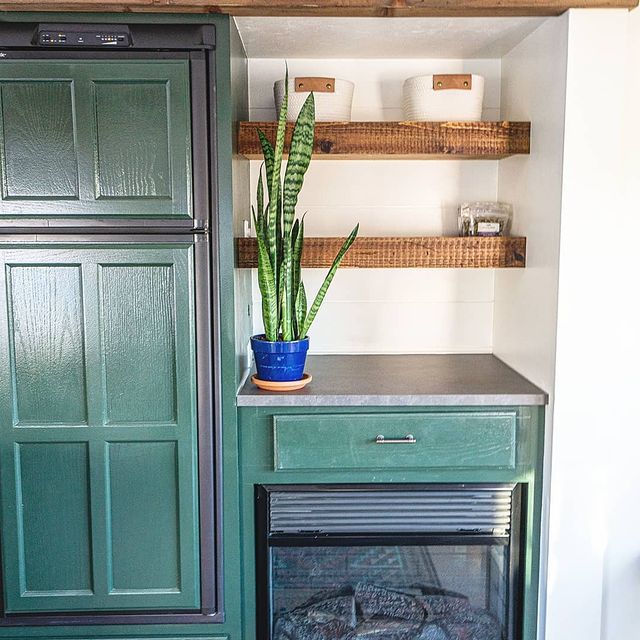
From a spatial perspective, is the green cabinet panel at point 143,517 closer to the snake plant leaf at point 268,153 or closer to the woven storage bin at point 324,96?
the snake plant leaf at point 268,153

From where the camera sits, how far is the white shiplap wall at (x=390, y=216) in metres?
2.64

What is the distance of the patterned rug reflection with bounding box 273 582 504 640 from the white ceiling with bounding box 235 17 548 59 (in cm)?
183

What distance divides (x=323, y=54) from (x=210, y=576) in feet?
6.25

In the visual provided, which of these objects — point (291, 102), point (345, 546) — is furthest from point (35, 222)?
point (345, 546)

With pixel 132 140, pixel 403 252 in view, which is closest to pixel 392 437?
pixel 403 252

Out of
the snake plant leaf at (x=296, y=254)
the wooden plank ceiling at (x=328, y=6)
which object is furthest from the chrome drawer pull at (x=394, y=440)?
the wooden plank ceiling at (x=328, y=6)

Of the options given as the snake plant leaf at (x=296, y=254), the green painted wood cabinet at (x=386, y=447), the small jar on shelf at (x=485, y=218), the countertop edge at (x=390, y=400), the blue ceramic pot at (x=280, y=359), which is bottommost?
the green painted wood cabinet at (x=386, y=447)

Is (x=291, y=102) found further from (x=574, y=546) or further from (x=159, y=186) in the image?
(x=574, y=546)

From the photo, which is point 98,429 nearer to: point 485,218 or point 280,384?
point 280,384

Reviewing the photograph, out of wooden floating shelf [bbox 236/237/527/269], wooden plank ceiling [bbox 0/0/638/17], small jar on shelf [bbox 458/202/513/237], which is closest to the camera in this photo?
wooden plank ceiling [bbox 0/0/638/17]

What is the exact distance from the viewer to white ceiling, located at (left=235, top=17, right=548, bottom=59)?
7.11 feet

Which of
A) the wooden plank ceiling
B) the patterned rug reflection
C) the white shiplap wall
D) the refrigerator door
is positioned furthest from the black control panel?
the patterned rug reflection

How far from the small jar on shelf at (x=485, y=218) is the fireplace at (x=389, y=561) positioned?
2.94 ft

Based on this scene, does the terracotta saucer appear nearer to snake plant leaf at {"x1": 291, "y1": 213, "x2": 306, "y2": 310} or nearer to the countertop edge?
the countertop edge
